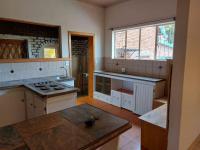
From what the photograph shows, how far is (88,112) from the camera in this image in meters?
1.44

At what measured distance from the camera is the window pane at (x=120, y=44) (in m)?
4.36

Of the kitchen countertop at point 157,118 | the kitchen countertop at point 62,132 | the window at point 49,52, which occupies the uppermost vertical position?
the window at point 49,52

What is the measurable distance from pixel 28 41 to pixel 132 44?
9.12ft

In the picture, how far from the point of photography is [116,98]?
13.1 feet

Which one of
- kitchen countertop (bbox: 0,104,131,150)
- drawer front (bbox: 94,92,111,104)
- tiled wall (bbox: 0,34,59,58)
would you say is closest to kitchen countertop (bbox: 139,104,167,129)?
kitchen countertop (bbox: 0,104,131,150)

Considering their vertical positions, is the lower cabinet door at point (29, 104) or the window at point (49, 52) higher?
the window at point (49, 52)

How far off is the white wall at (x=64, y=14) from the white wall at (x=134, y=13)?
0.76 ft

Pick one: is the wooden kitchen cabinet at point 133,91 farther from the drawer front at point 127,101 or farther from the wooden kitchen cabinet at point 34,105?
the wooden kitchen cabinet at point 34,105

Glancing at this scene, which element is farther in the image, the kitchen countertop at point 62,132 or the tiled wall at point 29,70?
the tiled wall at point 29,70

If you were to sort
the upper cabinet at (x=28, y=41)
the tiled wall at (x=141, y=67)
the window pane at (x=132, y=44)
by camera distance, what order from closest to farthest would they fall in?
1. the tiled wall at (x=141, y=67)
2. the upper cabinet at (x=28, y=41)
3. the window pane at (x=132, y=44)

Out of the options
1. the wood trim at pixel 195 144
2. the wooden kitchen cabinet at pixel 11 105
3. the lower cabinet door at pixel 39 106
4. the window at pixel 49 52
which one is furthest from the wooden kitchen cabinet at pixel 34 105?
the wood trim at pixel 195 144

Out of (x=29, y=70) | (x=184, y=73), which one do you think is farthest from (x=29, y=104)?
(x=184, y=73)

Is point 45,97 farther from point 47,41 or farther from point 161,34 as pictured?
point 161,34

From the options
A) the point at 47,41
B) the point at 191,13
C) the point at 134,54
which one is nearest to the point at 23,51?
the point at 47,41
